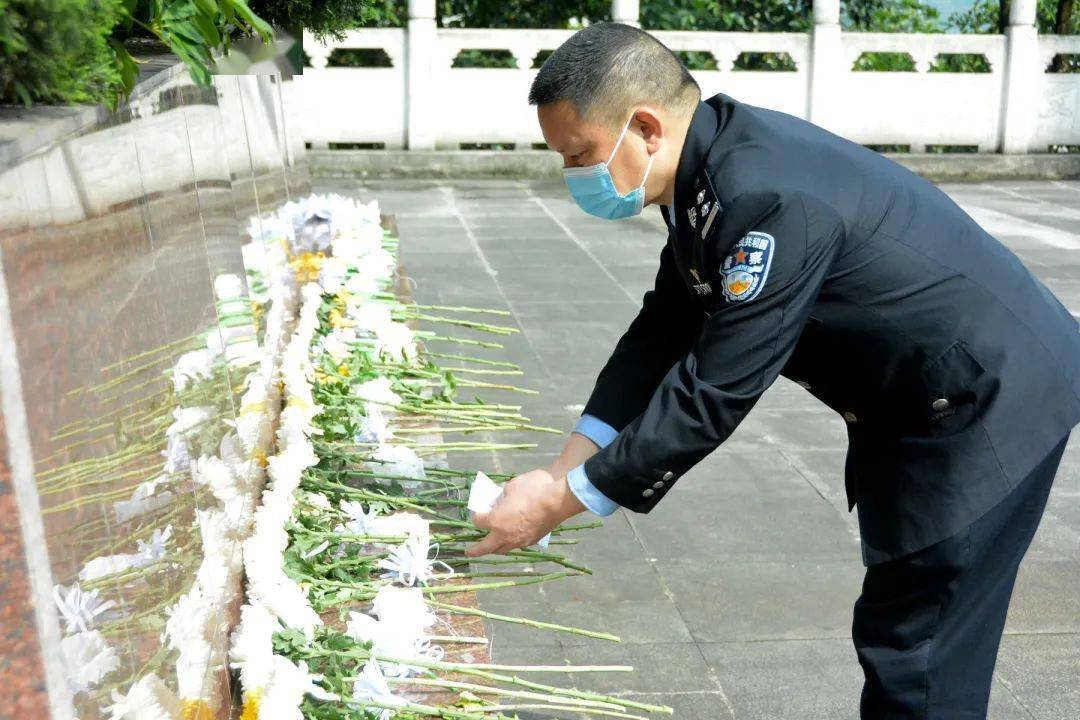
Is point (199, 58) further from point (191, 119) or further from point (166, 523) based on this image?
point (166, 523)

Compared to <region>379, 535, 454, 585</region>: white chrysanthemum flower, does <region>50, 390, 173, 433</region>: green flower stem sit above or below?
above

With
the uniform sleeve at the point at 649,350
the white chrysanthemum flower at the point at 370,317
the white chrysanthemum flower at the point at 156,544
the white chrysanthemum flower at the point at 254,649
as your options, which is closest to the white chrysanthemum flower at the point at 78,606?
the white chrysanthemum flower at the point at 156,544

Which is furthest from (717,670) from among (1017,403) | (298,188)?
(298,188)

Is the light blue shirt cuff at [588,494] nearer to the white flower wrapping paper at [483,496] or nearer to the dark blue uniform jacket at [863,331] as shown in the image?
the dark blue uniform jacket at [863,331]

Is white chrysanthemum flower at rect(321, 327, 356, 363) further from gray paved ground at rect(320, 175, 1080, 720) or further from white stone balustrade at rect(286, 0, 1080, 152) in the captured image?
white stone balustrade at rect(286, 0, 1080, 152)

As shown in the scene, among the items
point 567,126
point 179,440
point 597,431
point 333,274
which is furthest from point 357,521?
point 333,274

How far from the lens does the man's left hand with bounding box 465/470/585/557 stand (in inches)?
91.0

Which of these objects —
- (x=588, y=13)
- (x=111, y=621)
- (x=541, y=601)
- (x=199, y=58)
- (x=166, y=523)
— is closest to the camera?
(x=111, y=621)

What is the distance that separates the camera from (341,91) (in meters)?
12.5

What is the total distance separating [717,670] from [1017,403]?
1.30m

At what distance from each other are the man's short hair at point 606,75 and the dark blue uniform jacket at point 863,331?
0.13m

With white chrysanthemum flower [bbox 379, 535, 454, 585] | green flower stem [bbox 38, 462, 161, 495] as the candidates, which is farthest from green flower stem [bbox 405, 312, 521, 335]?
green flower stem [bbox 38, 462, 161, 495]

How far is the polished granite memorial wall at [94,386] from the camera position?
1.23 metres

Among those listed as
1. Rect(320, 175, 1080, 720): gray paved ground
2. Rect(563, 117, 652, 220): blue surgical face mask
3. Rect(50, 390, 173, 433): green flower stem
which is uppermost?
Rect(563, 117, 652, 220): blue surgical face mask
